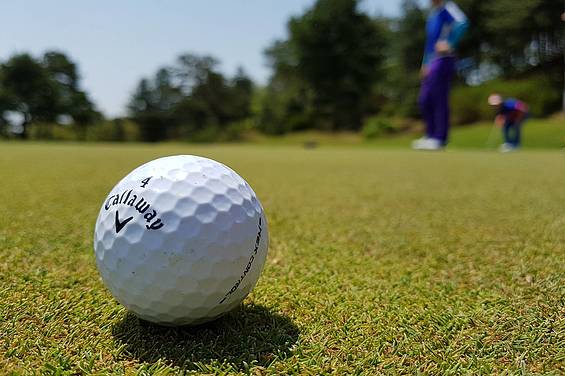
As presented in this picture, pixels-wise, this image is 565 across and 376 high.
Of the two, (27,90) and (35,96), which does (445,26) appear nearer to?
(35,96)

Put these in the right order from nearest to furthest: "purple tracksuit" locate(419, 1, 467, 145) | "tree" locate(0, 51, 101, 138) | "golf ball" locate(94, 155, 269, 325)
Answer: "golf ball" locate(94, 155, 269, 325)
"purple tracksuit" locate(419, 1, 467, 145)
"tree" locate(0, 51, 101, 138)

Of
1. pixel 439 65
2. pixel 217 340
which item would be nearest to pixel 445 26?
pixel 439 65

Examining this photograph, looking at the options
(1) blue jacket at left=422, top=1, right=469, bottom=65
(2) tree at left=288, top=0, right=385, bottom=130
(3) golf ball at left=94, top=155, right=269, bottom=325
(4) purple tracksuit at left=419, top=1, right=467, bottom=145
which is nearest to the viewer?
(3) golf ball at left=94, top=155, right=269, bottom=325

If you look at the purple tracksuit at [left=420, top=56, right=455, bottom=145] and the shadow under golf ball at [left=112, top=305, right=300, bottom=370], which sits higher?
the purple tracksuit at [left=420, top=56, right=455, bottom=145]

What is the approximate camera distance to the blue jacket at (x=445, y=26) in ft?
33.6

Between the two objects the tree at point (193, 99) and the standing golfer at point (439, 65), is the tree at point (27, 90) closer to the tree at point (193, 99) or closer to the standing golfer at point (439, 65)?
the tree at point (193, 99)

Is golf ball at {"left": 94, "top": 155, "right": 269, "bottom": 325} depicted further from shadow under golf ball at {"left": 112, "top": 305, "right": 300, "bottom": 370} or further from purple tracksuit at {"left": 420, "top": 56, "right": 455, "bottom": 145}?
purple tracksuit at {"left": 420, "top": 56, "right": 455, "bottom": 145}

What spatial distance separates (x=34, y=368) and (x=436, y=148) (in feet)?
39.5

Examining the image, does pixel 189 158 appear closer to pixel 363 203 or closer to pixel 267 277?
pixel 267 277

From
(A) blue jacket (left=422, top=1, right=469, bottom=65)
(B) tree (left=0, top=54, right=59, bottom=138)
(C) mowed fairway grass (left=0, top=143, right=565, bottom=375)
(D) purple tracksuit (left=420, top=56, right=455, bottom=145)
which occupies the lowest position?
(C) mowed fairway grass (left=0, top=143, right=565, bottom=375)

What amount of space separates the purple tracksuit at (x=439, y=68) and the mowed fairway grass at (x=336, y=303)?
27.6 ft

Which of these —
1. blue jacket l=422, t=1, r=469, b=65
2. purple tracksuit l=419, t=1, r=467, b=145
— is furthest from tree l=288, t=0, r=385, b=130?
blue jacket l=422, t=1, r=469, b=65

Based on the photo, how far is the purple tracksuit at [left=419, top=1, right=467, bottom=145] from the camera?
1041 centimetres

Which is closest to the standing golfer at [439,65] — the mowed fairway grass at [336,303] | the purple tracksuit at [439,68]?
the purple tracksuit at [439,68]
